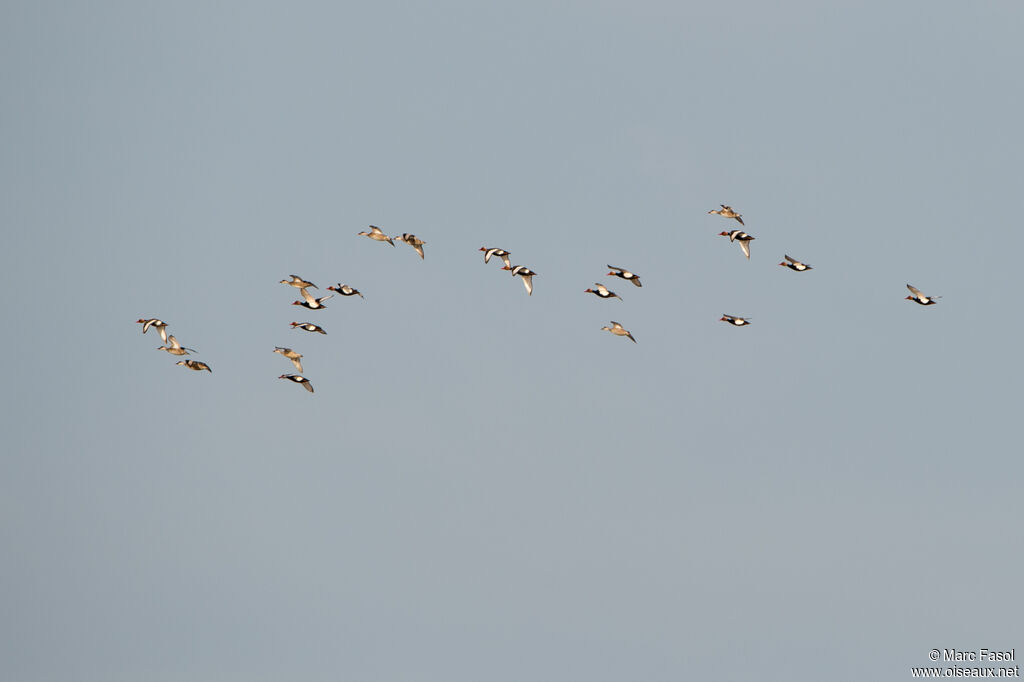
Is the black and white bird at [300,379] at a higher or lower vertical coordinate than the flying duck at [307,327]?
lower

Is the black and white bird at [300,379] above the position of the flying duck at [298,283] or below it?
below

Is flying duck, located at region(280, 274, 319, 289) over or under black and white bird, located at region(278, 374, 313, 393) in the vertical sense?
Result: over

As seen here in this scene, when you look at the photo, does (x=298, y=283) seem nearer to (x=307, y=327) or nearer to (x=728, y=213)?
(x=307, y=327)

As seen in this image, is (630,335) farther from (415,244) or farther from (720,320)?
(415,244)

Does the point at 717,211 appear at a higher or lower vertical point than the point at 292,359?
higher

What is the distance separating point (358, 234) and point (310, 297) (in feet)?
18.6

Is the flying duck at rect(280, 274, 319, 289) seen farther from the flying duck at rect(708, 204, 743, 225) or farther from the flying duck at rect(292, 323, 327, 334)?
the flying duck at rect(708, 204, 743, 225)

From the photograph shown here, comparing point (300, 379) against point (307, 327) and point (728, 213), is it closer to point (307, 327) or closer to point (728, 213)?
point (307, 327)

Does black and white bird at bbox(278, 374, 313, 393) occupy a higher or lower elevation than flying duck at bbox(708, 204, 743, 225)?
lower

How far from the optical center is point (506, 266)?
405 feet

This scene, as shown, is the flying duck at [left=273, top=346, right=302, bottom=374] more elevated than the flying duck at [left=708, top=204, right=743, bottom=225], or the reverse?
the flying duck at [left=708, top=204, right=743, bottom=225]

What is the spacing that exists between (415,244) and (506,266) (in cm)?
656

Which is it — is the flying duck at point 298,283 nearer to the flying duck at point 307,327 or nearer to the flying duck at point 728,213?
the flying duck at point 307,327

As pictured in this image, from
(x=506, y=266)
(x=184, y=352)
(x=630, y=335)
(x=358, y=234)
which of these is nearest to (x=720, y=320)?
(x=630, y=335)
